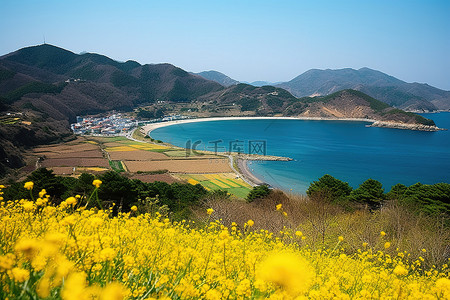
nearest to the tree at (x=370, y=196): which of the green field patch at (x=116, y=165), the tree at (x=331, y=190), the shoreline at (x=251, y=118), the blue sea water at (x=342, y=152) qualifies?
the tree at (x=331, y=190)

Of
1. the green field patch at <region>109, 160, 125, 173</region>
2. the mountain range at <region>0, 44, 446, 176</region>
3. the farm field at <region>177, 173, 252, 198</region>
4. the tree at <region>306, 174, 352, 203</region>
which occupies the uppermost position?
the mountain range at <region>0, 44, 446, 176</region>

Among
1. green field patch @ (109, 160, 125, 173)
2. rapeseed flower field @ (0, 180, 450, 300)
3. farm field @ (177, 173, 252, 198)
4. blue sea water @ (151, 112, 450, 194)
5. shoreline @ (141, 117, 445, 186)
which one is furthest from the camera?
blue sea water @ (151, 112, 450, 194)

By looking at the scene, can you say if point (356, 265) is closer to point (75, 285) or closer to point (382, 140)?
point (75, 285)

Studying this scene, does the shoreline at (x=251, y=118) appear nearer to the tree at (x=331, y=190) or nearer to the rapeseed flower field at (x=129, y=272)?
the tree at (x=331, y=190)

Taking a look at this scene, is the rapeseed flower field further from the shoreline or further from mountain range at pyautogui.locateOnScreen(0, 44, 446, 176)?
mountain range at pyautogui.locateOnScreen(0, 44, 446, 176)

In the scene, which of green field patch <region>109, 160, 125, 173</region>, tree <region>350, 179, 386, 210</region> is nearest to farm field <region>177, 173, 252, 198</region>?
green field patch <region>109, 160, 125, 173</region>

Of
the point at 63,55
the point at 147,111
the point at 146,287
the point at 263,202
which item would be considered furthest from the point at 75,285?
the point at 63,55
